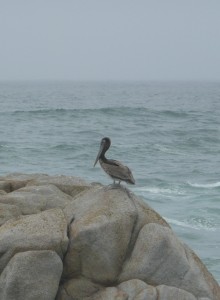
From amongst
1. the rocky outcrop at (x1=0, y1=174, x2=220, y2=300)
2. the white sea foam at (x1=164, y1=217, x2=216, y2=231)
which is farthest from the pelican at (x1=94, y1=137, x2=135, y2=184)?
the white sea foam at (x1=164, y1=217, x2=216, y2=231)

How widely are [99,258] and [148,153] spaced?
136 ft

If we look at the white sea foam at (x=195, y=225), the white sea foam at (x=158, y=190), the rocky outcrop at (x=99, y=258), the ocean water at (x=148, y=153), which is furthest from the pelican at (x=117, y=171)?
the white sea foam at (x=158, y=190)

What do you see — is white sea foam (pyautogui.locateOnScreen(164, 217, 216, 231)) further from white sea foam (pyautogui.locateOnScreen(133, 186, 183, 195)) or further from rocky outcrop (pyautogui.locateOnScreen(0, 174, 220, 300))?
rocky outcrop (pyautogui.locateOnScreen(0, 174, 220, 300))

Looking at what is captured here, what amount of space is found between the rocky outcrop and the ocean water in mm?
9667

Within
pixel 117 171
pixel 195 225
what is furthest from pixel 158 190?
pixel 117 171

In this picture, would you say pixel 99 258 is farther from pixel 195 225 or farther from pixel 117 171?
pixel 195 225

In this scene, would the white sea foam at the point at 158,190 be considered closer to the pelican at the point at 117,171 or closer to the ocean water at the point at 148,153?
the ocean water at the point at 148,153

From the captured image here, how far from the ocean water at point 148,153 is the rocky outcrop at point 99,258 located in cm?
967

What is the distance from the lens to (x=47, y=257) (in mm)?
12742

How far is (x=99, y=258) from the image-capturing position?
43.4ft

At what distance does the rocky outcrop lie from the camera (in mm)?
12656

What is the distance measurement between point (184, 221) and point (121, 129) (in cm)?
4610

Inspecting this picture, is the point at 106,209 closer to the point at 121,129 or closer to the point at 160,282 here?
→ the point at 160,282

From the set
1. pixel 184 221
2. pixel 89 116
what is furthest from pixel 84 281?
pixel 89 116
